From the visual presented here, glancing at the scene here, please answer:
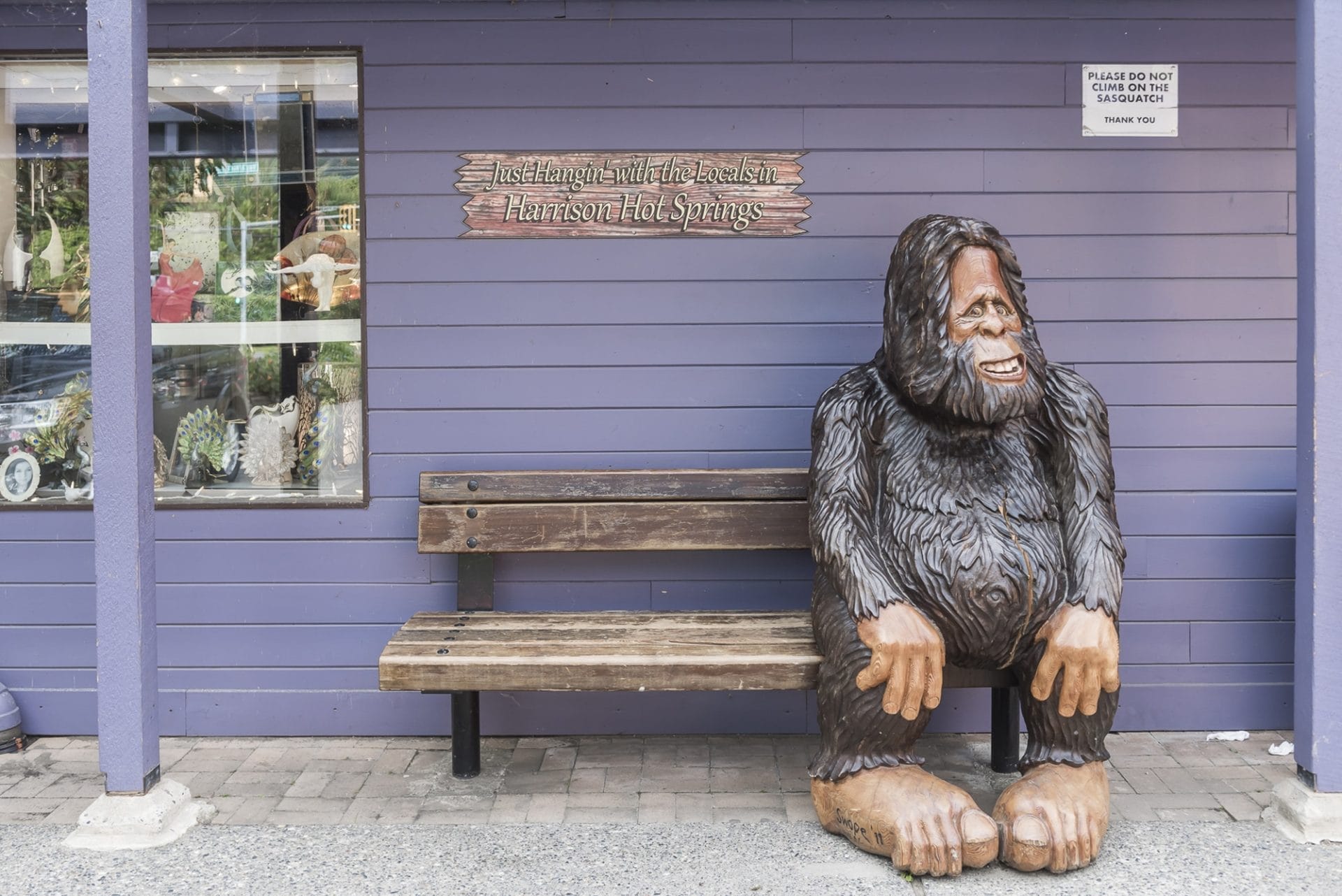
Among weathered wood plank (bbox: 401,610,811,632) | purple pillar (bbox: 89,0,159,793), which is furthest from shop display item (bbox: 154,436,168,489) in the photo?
weathered wood plank (bbox: 401,610,811,632)

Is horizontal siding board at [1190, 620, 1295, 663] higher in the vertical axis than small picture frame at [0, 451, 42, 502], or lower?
lower

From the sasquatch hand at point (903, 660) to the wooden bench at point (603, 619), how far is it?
0.76 feet

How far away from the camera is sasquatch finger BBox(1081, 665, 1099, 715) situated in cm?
292

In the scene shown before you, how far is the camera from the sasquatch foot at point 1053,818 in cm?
280

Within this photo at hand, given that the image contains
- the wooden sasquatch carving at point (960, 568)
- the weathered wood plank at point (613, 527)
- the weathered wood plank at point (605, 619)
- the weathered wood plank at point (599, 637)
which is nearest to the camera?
the wooden sasquatch carving at point (960, 568)

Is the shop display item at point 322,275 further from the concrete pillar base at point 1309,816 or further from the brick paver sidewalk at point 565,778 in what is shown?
the concrete pillar base at point 1309,816

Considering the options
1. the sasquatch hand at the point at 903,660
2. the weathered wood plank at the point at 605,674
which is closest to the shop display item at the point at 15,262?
the weathered wood plank at the point at 605,674

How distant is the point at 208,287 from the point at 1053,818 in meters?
3.14

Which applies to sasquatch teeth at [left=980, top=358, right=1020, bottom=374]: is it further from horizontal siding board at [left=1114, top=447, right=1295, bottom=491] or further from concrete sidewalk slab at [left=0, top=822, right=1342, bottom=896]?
concrete sidewalk slab at [left=0, top=822, right=1342, bottom=896]

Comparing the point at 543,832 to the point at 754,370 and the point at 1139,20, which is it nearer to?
the point at 754,370

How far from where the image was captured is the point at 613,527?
12.1ft

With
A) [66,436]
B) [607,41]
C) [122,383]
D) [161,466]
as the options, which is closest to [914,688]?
[122,383]

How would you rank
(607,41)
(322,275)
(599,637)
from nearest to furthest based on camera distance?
1. (599,637)
2. (607,41)
3. (322,275)

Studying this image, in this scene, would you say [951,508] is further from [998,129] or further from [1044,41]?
[1044,41]
